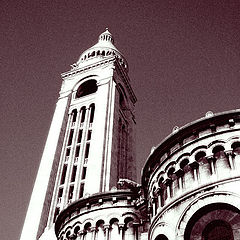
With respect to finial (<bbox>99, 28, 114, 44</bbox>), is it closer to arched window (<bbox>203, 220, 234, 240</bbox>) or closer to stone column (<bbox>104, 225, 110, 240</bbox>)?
stone column (<bbox>104, 225, 110, 240</bbox>)

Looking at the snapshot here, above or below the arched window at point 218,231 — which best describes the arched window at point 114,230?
above

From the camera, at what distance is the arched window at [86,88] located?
57866mm

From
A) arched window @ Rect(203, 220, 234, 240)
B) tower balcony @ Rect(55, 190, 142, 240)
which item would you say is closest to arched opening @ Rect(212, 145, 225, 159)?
arched window @ Rect(203, 220, 234, 240)

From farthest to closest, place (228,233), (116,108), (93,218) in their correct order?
(116,108) < (93,218) < (228,233)

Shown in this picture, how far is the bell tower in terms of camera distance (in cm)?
4022

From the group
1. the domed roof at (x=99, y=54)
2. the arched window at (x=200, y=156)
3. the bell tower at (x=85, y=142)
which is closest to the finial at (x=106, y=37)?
the domed roof at (x=99, y=54)

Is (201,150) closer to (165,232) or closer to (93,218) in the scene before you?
(165,232)

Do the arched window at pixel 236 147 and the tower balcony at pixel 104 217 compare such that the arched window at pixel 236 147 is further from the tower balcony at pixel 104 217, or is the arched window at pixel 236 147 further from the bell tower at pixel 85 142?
the bell tower at pixel 85 142

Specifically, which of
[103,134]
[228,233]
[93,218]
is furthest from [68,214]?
[103,134]

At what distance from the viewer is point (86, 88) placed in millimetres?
59219

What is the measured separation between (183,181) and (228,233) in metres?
3.86

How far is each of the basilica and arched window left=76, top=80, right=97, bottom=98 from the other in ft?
18.1

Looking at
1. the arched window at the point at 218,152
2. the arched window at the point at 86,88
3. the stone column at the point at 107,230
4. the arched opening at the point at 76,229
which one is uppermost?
the arched window at the point at 86,88

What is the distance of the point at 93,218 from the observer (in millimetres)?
27969
